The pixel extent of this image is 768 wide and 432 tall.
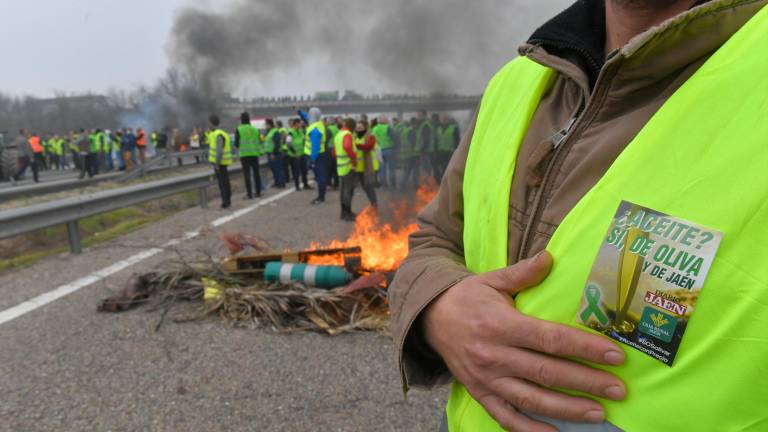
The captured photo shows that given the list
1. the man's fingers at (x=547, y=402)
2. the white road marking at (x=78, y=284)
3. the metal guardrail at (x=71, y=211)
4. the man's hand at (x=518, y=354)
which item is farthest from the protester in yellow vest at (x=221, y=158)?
the man's fingers at (x=547, y=402)

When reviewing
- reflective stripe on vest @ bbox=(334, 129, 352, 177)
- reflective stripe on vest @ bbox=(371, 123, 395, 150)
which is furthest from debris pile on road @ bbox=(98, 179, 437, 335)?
reflective stripe on vest @ bbox=(371, 123, 395, 150)

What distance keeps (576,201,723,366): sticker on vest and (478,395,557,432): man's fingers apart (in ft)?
0.69

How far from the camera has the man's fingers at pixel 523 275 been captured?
2.87ft

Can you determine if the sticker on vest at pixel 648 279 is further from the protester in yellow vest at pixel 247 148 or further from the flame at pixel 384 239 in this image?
the protester in yellow vest at pixel 247 148

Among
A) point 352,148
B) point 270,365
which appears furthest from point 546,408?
point 352,148

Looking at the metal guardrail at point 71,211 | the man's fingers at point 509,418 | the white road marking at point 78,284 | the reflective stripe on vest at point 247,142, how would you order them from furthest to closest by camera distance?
the reflective stripe on vest at point 247,142 < the metal guardrail at point 71,211 < the white road marking at point 78,284 < the man's fingers at point 509,418

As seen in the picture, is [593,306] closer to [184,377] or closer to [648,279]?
[648,279]

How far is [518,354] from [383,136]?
631 inches

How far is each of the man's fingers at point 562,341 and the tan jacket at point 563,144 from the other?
0.18m

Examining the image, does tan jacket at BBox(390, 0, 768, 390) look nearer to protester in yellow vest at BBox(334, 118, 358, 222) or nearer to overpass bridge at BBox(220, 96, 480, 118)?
overpass bridge at BBox(220, 96, 480, 118)

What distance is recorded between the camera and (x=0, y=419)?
9.04ft

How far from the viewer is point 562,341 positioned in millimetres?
810

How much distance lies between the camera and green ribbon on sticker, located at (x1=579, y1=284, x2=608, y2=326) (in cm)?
80

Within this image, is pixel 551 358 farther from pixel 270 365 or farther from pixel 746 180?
pixel 270 365
